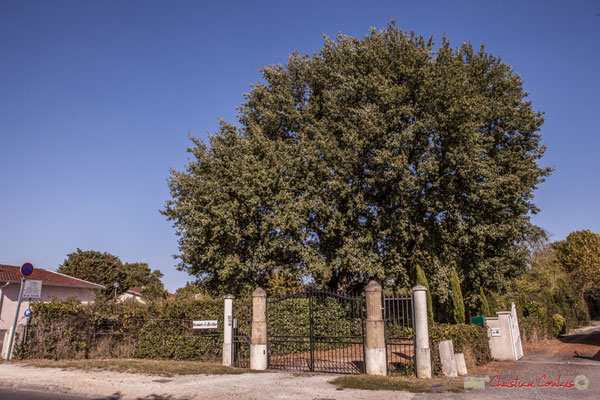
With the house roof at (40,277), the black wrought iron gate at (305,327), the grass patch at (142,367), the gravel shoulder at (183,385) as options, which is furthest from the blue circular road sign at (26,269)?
the house roof at (40,277)

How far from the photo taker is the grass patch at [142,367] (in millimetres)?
12422

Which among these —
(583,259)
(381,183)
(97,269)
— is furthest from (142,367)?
(583,259)

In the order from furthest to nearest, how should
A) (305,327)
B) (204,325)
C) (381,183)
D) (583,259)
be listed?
1. (583,259)
2. (381,183)
3. (305,327)
4. (204,325)

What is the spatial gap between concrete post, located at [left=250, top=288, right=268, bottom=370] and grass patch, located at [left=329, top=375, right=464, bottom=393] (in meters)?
3.25

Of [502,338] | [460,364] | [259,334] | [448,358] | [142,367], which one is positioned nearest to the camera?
[448,358]

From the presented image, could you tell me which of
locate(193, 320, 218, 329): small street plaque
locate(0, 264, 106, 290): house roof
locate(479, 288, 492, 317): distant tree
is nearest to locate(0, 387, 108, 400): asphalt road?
locate(193, 320, 218, 329): small street plaque

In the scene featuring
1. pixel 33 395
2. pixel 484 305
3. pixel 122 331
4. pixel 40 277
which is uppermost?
pixel 40 277

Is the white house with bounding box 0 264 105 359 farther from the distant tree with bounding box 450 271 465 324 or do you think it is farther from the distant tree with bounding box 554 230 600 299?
the distant tree with bounding box 554 230 600 299

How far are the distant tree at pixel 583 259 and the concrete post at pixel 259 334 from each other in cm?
3544

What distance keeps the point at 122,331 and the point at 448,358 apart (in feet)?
41.3

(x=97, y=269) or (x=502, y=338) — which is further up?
(x=97, y=269)

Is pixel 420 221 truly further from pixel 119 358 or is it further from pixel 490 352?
pixel 119 358

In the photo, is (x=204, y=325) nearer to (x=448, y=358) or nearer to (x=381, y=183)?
(x=448, y=358)

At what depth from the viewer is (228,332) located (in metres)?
14.6
